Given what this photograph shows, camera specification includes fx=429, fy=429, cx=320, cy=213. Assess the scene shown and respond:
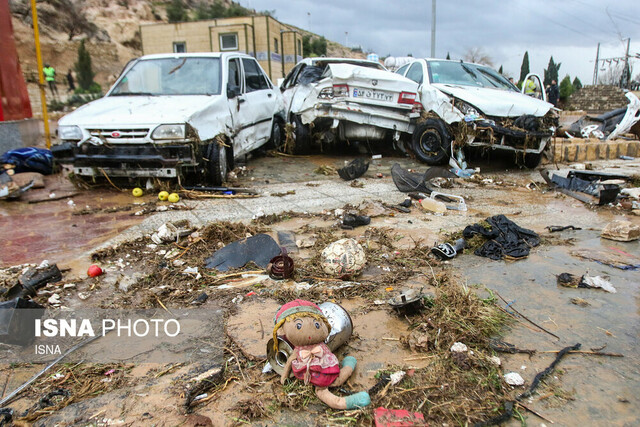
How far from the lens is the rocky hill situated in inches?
1173

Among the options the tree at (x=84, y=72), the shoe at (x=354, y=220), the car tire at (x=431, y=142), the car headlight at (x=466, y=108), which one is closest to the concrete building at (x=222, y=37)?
the tree at (x=84, y=72)

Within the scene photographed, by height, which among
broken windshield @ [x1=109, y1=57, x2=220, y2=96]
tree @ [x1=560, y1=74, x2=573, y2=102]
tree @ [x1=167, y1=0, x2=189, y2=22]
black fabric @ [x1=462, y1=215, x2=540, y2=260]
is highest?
tree @ [x1=167, y1=0, x2=189, y2=22]

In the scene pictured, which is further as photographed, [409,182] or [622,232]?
[409,182]

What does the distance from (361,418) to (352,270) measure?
5.24ft

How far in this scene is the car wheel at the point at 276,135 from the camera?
944 cm

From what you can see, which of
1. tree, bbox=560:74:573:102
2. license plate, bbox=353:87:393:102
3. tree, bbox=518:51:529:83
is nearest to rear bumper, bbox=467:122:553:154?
license plate, bbox=353:87:393:102

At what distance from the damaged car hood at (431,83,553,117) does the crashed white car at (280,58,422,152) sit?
2.85 feet

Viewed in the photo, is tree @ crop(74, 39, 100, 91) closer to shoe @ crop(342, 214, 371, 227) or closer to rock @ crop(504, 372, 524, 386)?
shoe @ crop(342, 214, 371, 227)

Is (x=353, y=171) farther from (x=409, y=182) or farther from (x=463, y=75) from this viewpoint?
(x=463, y=75)

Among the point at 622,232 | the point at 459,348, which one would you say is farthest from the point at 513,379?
the point at 622,232

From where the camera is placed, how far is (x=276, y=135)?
9.54 metres

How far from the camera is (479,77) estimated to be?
8.52 m

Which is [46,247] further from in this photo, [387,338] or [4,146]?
[4,146]

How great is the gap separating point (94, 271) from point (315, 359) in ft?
7.63
